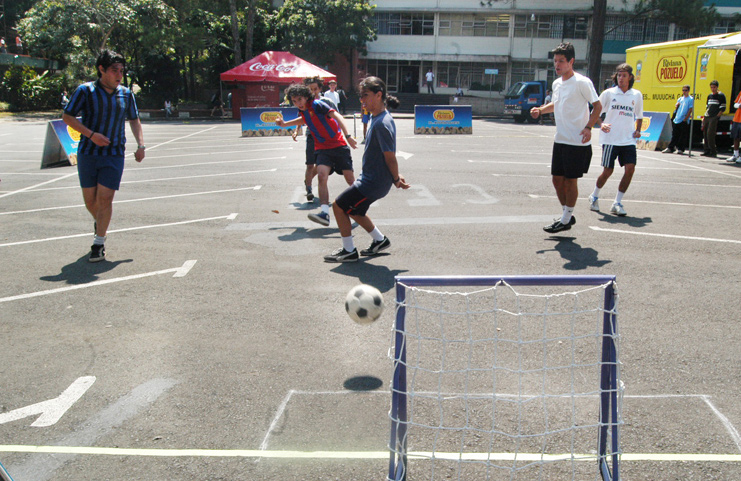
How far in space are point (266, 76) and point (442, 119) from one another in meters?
12.6

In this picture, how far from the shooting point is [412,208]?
9.48 meters

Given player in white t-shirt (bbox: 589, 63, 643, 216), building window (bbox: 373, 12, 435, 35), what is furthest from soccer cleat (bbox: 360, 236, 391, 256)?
building window (bbox: 373, 12, 435, 35)

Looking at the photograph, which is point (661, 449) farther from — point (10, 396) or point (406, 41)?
point (406, 41)

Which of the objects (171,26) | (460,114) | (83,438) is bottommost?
(83,438)

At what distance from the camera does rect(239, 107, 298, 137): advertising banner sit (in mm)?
22953

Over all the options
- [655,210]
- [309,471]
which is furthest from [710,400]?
[655,210]

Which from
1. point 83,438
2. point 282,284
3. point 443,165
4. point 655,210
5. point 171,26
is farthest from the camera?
point 171,26

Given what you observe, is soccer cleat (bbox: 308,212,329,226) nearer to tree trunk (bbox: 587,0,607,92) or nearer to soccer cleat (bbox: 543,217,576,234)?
soccer cleat (bbox: 543,217,576,234)

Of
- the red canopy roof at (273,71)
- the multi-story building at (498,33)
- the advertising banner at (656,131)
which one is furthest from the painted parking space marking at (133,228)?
the multi-story building at (498,33)

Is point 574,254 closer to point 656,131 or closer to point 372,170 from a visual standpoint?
point 372,170

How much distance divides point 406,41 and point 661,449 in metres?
46.9

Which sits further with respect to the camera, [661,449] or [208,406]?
[208,406]

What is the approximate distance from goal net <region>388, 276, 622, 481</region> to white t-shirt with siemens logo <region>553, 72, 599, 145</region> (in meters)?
3.20

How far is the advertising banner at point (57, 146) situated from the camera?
562 inches
